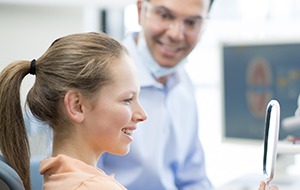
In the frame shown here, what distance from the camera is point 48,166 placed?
1033mm

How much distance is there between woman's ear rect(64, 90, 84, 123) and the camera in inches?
41.3

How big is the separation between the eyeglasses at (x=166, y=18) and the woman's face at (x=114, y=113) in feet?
1.94

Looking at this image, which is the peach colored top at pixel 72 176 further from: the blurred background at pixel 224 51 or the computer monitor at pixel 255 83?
the computer monitor at pixel 255 83

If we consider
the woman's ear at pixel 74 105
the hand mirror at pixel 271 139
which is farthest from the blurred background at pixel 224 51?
the hand mirror at pixel 271 139

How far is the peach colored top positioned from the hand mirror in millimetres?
311

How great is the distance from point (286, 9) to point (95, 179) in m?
3.18

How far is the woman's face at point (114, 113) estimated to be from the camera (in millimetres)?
1062

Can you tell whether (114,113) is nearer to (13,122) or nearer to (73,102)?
(73,102)

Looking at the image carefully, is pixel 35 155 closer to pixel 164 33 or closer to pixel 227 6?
pixel 164 33

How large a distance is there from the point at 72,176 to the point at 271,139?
1.37ft

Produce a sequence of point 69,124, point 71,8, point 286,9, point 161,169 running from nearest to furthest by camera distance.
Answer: point 69,124
point 161,169
point 71,8
point 286,9

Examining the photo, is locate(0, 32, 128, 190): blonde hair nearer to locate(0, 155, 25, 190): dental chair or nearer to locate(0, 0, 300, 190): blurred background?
locate(0, 0, 300, 190): blurred background

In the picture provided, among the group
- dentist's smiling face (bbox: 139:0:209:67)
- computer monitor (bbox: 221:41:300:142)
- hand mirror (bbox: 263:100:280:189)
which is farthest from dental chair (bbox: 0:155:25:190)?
computer monitor (bbox: 221:41:300:142)

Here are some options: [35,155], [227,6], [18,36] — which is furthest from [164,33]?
[227,6]
